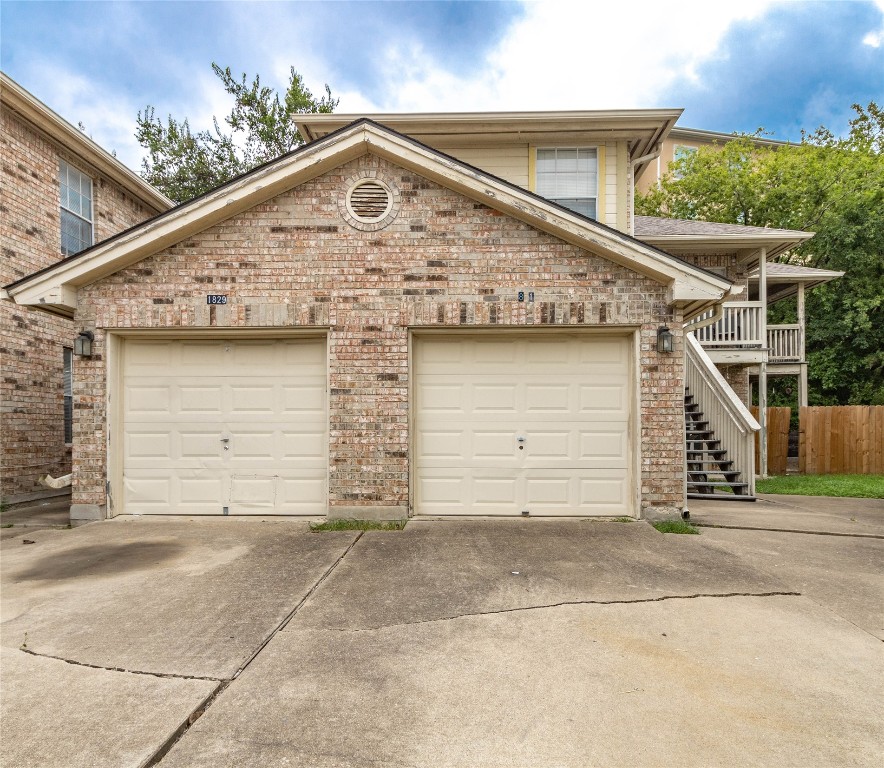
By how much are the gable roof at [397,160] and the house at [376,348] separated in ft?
0.09

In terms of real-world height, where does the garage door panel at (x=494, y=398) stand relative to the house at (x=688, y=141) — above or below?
below

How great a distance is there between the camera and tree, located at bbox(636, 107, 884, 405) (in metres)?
18.2

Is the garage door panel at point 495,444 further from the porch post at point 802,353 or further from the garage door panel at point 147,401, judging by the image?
the porch post at point 802,353

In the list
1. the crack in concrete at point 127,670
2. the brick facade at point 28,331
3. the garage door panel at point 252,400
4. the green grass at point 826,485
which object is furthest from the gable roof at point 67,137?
the green grass at point 826,485

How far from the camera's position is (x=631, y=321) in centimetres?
669

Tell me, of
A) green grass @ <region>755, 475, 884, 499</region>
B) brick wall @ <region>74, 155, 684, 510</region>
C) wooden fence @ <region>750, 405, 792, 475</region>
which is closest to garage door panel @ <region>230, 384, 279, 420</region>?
brick wall @ <region>74, 155, 684, 510</region>

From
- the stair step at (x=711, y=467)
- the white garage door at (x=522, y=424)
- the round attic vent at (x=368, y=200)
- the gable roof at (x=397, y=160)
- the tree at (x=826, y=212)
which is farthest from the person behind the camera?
the tree at (x=826, y=212)

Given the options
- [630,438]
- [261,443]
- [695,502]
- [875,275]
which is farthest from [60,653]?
[875,275]

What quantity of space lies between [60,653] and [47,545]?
3257mm

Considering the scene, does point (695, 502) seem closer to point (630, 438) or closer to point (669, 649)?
point (630, 438)

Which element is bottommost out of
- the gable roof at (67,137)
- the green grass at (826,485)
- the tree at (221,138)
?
the green grass at (826,485)

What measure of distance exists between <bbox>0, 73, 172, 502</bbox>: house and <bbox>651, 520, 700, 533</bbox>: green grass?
9053 mm

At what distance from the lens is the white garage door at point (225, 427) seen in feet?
22.9

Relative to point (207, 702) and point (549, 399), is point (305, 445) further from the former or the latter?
point (207, 702)
